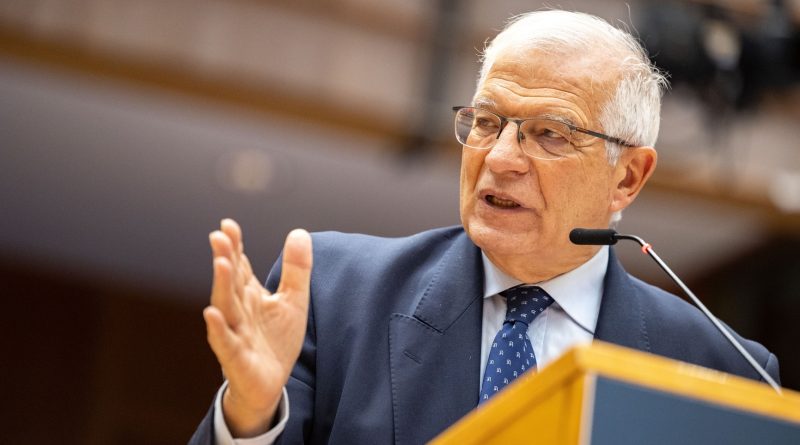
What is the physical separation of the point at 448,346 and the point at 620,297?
1.27 ft

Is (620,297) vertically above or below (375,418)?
above

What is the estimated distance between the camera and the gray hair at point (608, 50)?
233cm

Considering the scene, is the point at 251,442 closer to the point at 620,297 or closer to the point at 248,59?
the point at 620,297

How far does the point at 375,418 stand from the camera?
205 centimetres

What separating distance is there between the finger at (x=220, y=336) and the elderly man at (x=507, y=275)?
0.32m

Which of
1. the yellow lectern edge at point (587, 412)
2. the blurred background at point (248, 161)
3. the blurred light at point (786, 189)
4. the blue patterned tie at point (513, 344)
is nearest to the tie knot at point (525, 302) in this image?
the blue patterned tie at point (513, 344)

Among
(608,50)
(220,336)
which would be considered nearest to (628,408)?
(220,336)

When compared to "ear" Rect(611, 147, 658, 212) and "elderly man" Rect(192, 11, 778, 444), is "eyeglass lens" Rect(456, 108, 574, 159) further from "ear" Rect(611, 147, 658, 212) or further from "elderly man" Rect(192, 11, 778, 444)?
"ear" Rect(611, 147, 658, 212)

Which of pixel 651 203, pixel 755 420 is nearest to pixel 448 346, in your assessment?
pixel 755 420

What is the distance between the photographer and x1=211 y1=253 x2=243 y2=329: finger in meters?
1.71

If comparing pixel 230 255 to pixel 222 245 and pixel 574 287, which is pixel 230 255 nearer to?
pixel 222 245

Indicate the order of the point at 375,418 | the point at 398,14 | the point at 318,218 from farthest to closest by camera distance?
the point at 318,218 < the point at 398,14 < the point at 375,418

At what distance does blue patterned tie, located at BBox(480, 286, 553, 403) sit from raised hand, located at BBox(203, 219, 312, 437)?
0.43 m

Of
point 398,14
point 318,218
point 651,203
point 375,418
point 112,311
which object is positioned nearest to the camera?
point 375,418
